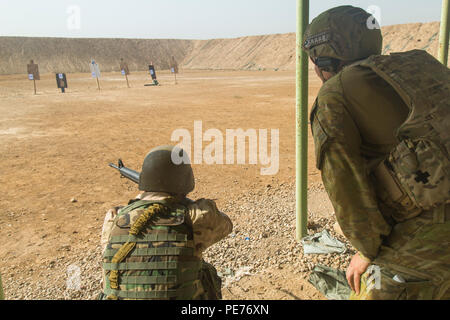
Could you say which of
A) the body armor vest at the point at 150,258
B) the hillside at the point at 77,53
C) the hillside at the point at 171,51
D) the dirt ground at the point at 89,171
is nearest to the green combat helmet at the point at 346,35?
the body armor vest at the point at 150,258

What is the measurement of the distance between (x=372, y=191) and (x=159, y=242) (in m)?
0.92

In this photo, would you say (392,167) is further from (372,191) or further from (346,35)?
(346,35)

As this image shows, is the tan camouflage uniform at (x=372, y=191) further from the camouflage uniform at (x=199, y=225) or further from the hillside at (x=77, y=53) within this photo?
the hillside at (x=77, y=53)

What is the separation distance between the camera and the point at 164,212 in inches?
65.2

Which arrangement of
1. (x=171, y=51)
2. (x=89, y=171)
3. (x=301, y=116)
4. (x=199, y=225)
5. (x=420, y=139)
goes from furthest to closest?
(x=171, y=51) < (x=89, y=171) < (x=301, y=116) < (x=199, y=225) < (x=420, y=139)

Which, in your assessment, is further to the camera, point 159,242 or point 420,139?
point 159,242

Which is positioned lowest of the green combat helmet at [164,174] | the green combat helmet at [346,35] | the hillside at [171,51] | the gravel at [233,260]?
the gravel at [233,260]

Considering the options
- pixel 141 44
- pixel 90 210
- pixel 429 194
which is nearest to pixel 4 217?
pixel 90 210

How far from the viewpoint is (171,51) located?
7244cm

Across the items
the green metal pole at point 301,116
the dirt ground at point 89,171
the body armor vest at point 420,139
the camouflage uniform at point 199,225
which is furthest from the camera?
the dirt ground at point 89,171

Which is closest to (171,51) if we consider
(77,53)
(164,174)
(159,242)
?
(77,53)

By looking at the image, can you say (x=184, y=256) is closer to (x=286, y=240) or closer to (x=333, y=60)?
(x=333, y=60)

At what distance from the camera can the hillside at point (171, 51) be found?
42.3 meters

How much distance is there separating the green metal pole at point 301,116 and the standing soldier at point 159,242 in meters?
1.33
